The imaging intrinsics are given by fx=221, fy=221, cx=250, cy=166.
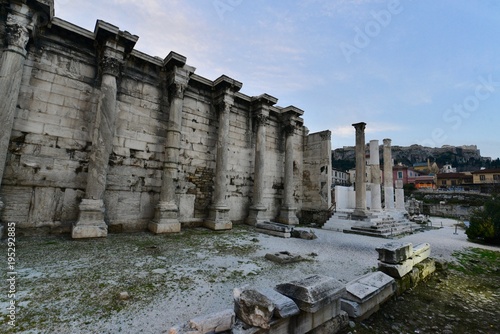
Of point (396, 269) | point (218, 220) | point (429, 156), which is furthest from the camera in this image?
point (429, 156)

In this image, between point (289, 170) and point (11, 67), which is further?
point (289, 170)

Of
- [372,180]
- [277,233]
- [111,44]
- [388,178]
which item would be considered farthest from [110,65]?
[388,178]

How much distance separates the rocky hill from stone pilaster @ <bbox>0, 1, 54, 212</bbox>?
7523 centimetres

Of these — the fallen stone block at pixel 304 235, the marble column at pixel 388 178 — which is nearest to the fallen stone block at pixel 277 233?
the fallen stone block at pixel 304 235

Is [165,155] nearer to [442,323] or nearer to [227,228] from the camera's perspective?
[227,228]

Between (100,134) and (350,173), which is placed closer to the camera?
(100,134)

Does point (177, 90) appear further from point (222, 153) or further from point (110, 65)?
point (222, 153)

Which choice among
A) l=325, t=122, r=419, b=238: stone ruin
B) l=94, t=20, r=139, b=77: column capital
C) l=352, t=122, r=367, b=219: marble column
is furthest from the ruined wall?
l=94, t=20, r=139, b=77: column capital

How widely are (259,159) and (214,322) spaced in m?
8.31

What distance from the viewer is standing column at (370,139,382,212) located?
40.7ft

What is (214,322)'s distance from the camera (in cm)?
198

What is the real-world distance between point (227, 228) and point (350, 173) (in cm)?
4638

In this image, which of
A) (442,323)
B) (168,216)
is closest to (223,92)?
(168,216)

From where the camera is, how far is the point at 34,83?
19.5 feet
